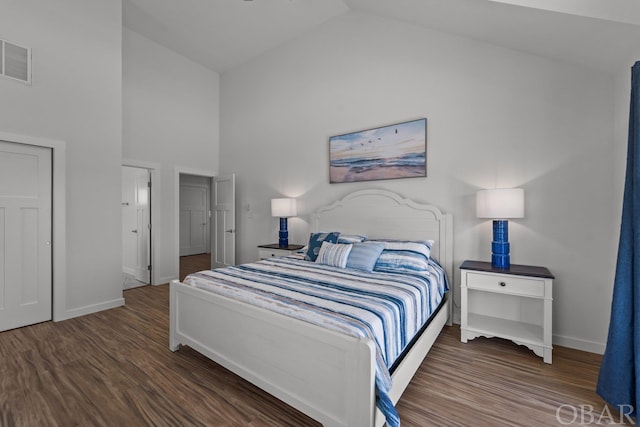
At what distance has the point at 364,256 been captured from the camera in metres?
2.70

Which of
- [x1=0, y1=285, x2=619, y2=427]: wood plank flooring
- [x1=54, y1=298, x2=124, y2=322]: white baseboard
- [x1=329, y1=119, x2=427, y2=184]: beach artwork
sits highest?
[x1=329, y1=119, x2=427, y2=184]: beach artwork

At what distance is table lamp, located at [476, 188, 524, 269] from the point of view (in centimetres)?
239

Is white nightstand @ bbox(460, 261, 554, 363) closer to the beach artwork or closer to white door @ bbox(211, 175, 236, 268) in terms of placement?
the beach artwork

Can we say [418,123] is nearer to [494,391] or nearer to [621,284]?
[621,284]

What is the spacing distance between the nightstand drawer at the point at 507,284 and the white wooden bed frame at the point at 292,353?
1.42 feet

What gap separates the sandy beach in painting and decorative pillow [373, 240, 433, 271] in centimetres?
86

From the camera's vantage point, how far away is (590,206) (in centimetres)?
238

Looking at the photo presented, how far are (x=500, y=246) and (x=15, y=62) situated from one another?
16.4ft

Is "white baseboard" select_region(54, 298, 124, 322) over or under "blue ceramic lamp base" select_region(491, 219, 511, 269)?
under

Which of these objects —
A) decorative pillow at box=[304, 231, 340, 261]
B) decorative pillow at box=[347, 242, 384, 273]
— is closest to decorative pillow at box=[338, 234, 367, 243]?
decorative pillow at box=[304, 231, 340, 261]

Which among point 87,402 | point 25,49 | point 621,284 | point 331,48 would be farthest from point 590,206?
point 25,49

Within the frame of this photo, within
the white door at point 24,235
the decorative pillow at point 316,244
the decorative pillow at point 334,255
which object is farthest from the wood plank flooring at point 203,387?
the decorative pillow at point 316,244

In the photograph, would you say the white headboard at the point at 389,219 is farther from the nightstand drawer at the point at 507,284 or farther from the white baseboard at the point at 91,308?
the white baseboard at the point at 91,308

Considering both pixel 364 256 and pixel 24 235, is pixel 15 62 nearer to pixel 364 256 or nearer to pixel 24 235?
pixel 24 235
